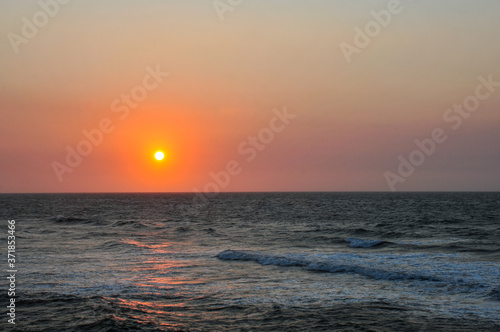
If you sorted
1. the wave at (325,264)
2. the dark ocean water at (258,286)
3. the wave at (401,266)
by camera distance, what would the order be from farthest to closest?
the wave at (325,264) < the wave at (401,266) < the dark ocean water at (258,286)

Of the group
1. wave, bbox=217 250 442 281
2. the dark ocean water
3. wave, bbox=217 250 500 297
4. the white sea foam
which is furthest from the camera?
the white sea foam

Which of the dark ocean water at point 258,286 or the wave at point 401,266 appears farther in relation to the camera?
the wave at point 401,266

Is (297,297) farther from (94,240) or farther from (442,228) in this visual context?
(442,228)

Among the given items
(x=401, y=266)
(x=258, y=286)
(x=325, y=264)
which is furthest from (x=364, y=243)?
(x=258, y=286)

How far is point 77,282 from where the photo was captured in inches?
896

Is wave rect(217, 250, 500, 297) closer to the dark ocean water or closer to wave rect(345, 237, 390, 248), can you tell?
the dark ocean water

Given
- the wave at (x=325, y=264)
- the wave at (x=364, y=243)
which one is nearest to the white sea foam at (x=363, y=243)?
the wave at (x=364, y=243)

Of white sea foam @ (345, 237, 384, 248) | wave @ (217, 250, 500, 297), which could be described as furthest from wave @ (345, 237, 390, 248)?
wave @ (217, 250, 500, 297)

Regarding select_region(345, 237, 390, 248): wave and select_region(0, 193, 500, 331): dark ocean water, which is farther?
select_region(345, 237, 390, 248): wave

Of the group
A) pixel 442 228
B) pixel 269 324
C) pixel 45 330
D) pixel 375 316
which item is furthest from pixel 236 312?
pixel 442 228

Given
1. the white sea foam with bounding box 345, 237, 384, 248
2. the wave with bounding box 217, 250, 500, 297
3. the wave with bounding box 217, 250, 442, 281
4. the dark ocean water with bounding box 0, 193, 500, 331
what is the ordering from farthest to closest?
the white sea foam with bounding box 345, 237, 384, 248 → the wave with bounding box 217, 250, 442, 281 → the wave with bounding box 217, 250, 500, 297 → the dark ocean water with bounding box 0, 193, 500, 331

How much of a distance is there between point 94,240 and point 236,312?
30.2m

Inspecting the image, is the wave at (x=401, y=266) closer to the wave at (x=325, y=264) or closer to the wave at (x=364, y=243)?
the wave at (x=325, y=264)

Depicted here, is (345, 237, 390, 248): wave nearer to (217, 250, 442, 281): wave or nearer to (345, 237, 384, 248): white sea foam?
(345, 237, 384, 248): white sea foam
